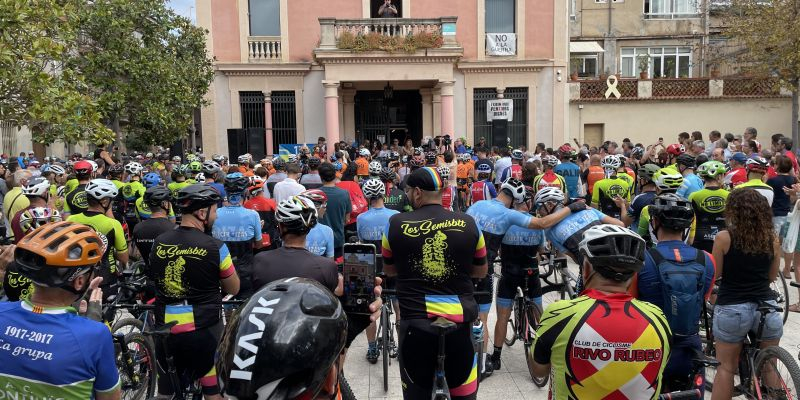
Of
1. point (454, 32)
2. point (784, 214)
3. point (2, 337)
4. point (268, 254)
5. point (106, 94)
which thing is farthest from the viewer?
point (454, 32)

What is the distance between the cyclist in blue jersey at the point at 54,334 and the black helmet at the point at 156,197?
11.7ft

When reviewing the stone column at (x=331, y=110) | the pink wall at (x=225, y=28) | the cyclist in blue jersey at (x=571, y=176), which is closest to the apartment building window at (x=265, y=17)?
the pink wall at (x=225, y=28)

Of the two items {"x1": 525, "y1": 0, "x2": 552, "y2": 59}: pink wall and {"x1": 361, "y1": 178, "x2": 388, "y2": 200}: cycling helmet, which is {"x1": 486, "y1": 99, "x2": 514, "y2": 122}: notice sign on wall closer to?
{"x1": 525, "y1": 0, "x2": 552, "y2": 59}: pink wall

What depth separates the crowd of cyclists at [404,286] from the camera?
6.14ft

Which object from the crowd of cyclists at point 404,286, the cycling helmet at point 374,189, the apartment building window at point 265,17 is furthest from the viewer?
the apartment building window at point 265,17

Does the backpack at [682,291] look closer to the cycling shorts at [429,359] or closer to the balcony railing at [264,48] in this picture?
the cycling shorts at [429,359]

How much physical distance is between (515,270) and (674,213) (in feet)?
7.84

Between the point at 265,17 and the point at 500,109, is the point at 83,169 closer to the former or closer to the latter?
the point at 500,109

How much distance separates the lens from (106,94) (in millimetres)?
14906

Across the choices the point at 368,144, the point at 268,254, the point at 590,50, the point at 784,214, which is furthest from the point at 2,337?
the point at 590,50

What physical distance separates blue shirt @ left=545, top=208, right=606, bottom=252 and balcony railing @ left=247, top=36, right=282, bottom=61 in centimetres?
1992

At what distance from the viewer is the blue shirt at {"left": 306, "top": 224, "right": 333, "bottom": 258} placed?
18.3 ft

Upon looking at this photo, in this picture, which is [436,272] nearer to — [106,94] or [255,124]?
[106,94]

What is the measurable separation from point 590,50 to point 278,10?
1648 centimetres
